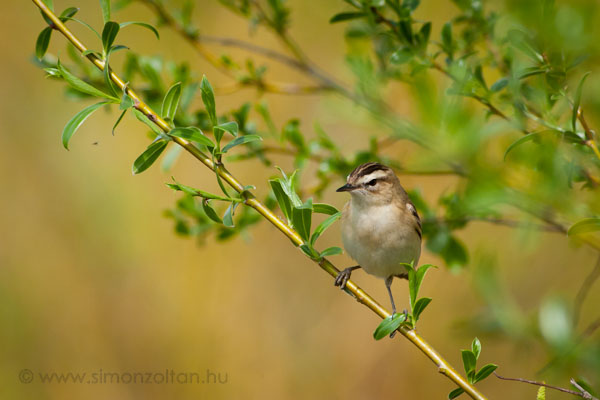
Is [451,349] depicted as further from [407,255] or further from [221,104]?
[221,104]

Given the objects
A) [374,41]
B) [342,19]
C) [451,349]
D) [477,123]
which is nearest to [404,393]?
[451,349]

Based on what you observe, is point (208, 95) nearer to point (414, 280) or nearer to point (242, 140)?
point (242, 140)

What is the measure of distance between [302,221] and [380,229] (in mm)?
1687

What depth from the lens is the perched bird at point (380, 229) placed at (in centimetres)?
318

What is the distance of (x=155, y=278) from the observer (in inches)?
215

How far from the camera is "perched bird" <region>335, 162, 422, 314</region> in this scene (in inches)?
125

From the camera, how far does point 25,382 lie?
4969mm

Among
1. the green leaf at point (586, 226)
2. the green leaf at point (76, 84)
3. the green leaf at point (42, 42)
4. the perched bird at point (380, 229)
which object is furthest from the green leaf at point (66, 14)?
the perched bird at point (380, 229)

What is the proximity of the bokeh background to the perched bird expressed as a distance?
1829 mm

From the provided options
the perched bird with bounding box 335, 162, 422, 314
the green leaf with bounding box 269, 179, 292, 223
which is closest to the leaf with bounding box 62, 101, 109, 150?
the green leaf with bounding box 269, 179, 292, 223

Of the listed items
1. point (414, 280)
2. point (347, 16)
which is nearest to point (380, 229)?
point (347, 16)

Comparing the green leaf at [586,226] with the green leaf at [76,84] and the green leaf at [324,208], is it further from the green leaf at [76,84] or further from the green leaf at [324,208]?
the green leaf at [76,84]

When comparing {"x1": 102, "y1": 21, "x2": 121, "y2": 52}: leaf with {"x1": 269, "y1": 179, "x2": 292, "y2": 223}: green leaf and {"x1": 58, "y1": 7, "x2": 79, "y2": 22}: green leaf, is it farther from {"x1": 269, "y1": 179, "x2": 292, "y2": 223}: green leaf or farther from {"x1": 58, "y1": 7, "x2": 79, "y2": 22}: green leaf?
{"x1": 269, "y1": 179, "x2": 292, "y2": 223}: green leaf

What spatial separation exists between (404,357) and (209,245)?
2024mm
